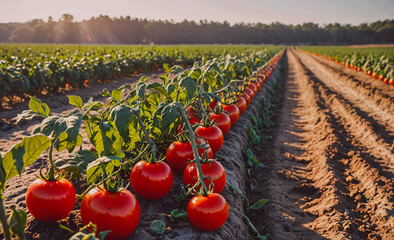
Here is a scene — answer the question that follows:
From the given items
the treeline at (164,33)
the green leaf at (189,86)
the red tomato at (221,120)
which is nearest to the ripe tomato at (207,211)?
the green leaf at (189,86)

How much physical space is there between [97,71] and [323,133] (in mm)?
9230

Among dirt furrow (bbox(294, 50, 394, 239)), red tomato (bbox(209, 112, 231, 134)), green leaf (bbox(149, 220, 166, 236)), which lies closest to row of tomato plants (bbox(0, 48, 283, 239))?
green leaf (bbox(149, 220, 166, 236))

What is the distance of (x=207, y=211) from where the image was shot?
6.45 ft

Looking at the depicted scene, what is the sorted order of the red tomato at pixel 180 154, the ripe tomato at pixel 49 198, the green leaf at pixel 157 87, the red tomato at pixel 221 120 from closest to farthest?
the ripe tomato at pixel 49 198 < the green leaf at pixel 157 87 < the red tomato at pixel 180 154 < the red tomato at pixel 221 120

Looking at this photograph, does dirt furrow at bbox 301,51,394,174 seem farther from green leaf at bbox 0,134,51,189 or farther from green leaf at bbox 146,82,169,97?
green leaf at bbox 0,134,51,189

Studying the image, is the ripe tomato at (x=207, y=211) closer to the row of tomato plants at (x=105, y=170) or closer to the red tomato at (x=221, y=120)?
the row of tomato plants at (x=105, y=170)

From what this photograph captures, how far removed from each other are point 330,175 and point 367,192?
1.77 ft

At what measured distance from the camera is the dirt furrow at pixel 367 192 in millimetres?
3215

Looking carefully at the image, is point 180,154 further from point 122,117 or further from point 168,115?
point 122,117

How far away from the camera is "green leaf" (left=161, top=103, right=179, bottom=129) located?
6.57ft

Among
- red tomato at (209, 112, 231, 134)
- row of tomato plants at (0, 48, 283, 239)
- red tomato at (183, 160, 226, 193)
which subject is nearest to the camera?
row of tomato plants at (0, 48, 283, 239)

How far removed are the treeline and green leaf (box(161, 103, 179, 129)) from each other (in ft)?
276

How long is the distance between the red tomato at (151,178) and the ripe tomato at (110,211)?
15.3 inches

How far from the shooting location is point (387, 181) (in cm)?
414
